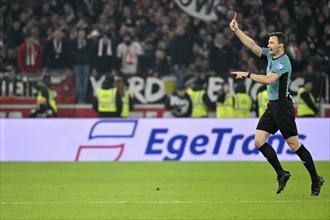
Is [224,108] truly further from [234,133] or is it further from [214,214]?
[214,214]

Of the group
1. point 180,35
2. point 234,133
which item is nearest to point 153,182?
point 234,133

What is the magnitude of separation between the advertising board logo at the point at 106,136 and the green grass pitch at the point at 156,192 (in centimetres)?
81

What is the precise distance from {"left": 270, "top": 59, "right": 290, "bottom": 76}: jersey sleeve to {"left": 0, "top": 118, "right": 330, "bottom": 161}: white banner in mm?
7240

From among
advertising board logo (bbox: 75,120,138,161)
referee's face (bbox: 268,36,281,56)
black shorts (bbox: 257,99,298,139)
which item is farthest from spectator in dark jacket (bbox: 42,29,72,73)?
referee's face (bbox: 268,36,281,56)

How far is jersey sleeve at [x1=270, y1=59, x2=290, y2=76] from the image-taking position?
36.4 feet

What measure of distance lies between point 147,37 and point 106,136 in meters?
6.01

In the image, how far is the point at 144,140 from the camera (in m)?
18.4


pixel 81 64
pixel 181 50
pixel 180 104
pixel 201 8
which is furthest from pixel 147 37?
pixel 180 104

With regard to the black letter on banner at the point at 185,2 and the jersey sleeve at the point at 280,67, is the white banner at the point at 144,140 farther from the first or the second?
the jersey sleeve at the point at 280,67

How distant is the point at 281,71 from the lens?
438 inches

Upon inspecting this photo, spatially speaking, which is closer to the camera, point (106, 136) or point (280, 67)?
point (280, 67)

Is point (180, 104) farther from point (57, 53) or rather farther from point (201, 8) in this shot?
point (201, 8)

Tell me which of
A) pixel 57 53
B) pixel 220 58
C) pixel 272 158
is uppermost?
pixel 272 158

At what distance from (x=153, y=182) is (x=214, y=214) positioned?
4.19m
